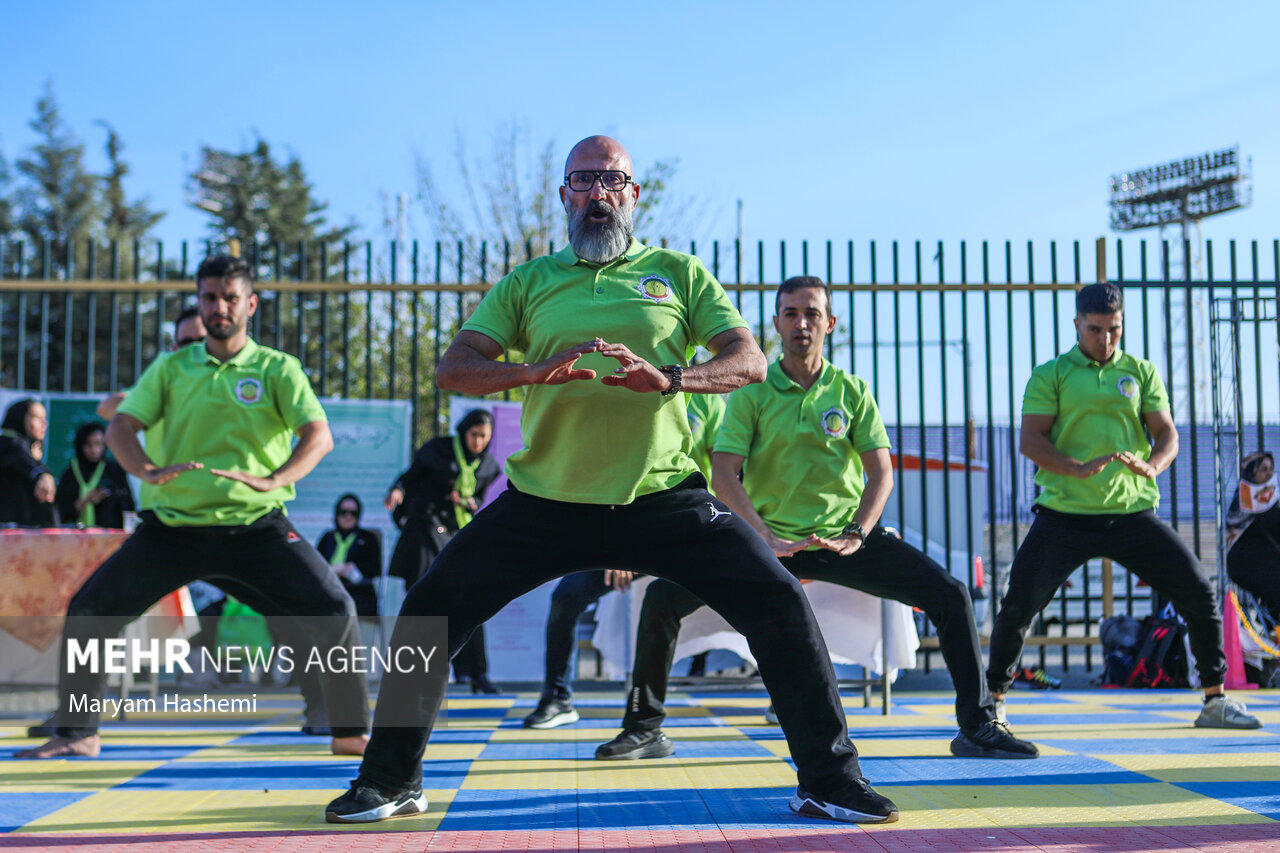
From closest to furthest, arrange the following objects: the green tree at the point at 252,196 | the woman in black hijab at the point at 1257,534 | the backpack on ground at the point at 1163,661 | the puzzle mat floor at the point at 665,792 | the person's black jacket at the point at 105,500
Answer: the puzzle mat floor at the point at 665,792, the woman in black hijab at the point at 1257,534, the backpack on ground at the point at 1163,661, the person's black jacket at the point at 105,500, the green tree at the point at 252,196

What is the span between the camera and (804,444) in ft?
17.6

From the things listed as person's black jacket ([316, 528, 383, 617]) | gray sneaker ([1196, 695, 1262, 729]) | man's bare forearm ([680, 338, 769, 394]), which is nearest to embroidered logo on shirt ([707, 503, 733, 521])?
man's bare forearm ([680, 338, 769, 394])

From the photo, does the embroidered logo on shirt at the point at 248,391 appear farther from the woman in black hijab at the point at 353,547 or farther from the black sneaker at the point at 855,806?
the woman in black hijab at the point at 353,547

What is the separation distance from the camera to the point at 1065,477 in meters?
5.83

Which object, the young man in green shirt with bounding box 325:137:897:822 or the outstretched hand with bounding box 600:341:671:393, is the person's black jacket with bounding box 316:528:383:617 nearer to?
the young man in green shirt with bounding box 325:137:897:822

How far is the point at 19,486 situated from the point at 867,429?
646 centimetres

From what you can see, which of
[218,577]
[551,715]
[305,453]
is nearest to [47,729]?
[218,577]

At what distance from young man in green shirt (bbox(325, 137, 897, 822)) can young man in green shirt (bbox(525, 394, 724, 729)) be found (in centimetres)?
281

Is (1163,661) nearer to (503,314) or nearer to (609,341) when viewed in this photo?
(609,341)

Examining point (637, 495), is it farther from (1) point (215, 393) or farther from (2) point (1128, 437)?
(2) point (1128, 437)

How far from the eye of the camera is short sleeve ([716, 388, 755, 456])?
5422 mm

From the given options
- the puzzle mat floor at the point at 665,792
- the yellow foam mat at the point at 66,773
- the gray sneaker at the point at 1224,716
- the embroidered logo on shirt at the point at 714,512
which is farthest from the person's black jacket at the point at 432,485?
the embroidered logo on shirt at the point at 714,512

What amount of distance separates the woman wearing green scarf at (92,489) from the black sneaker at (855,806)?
7078mm

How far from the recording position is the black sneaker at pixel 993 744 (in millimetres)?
4824
